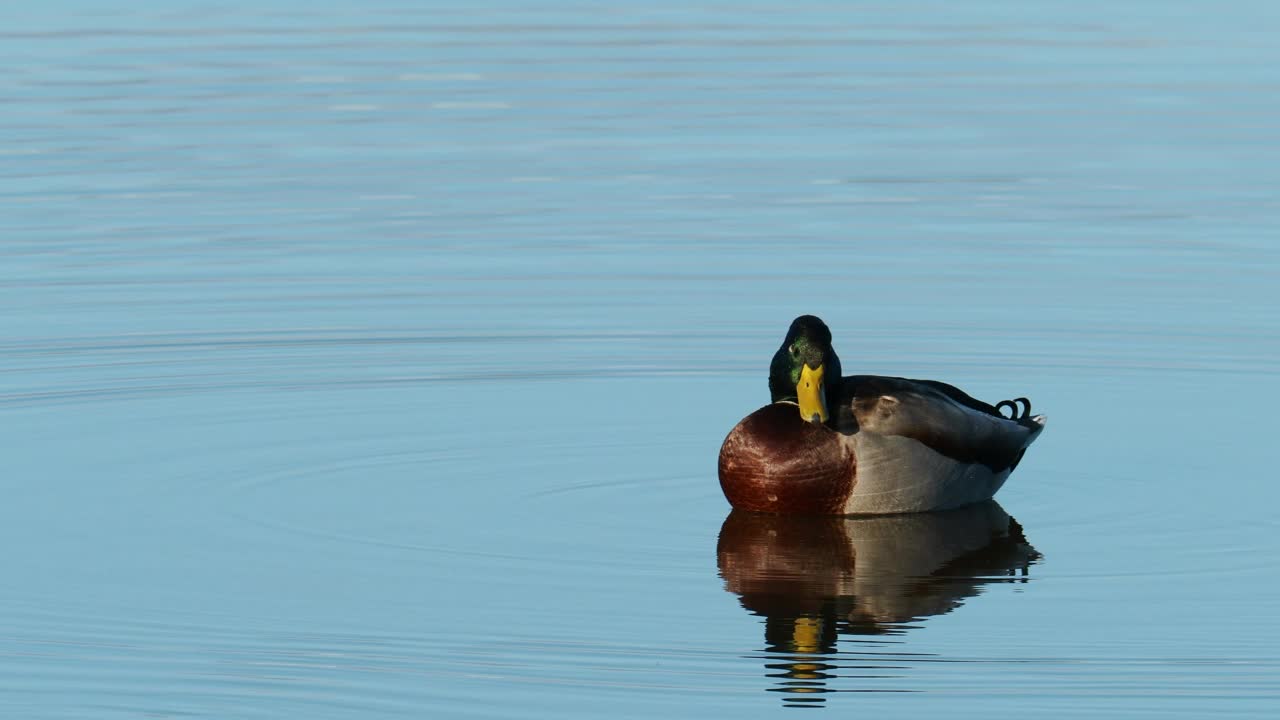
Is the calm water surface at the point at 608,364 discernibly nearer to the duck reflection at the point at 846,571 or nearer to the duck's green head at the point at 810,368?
the duck reflection at the point at 846,571

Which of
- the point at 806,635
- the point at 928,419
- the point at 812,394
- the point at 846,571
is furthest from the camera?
the point at 928,419

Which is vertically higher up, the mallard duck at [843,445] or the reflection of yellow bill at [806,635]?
the mallard duck at [843,445]

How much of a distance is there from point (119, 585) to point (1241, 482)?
5.22m

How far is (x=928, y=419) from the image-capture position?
12.4m

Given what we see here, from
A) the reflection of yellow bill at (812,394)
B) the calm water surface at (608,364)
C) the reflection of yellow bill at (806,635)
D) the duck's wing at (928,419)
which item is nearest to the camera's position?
the calm water surface at (608,364)

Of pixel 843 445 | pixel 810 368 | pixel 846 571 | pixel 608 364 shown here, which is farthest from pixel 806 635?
pixel 608 364

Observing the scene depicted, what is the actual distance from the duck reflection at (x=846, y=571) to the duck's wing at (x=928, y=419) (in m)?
0.31

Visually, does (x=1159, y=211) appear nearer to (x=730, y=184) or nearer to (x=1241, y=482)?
(x=730, y=184)

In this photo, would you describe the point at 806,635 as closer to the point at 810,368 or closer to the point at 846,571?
the point at 846,571

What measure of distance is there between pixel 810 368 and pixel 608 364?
9.90 ft

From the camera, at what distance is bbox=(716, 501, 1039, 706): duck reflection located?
33.0ft

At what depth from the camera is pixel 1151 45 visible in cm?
2772

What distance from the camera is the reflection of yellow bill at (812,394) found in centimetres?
1225

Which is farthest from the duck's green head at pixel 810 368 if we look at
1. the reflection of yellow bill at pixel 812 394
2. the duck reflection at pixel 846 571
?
the duck reflection at pixel 846 571
